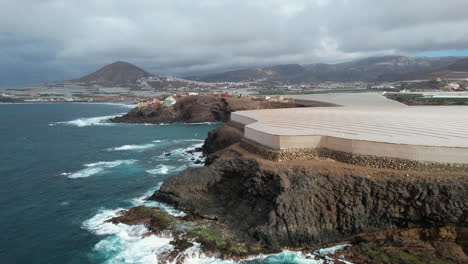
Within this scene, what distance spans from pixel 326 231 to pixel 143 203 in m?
13.2

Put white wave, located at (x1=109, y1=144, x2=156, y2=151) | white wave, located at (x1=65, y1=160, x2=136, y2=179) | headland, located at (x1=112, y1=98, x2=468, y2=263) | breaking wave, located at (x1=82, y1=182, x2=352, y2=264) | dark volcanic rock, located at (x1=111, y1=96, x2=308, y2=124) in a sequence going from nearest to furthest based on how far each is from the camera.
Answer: breaking wave, located at (x1=82, y1=182, x2=352, y2=264), headland, located at (x1=112, y1=98, x2=468, y2=263), white wave, located at (x1=65, y1=160, x2=136, y2=179), white wave, located at (x1=109, y1=144, x2=156, y2=151), dark volcanic rock, located at (x1=111, y1=96, x2=308, y2=124)

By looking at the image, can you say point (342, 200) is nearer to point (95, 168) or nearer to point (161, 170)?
point (161, 170)

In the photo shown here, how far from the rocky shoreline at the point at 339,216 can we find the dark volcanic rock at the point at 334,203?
0.05 m

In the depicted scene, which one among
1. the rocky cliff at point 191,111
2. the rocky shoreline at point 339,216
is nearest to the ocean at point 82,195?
the rocky shoreline at point 339,216

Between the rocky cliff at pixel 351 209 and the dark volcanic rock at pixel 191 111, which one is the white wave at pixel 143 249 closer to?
the rocky cliff at pixel 351 209

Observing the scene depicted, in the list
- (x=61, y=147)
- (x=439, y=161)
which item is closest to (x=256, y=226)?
(x=439, y=161)

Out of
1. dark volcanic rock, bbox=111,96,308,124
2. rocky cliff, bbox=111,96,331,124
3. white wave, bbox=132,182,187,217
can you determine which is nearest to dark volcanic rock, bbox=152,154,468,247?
white wave, bbox=132,182,187,217

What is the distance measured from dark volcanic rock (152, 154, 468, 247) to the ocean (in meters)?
1.87

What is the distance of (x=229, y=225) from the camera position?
1831 centimetres

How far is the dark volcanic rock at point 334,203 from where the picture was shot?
627 inches

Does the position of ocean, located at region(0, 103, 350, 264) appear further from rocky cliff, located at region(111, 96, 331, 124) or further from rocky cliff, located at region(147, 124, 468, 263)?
rocky cliff, located at region(111, 96, 331, 124)

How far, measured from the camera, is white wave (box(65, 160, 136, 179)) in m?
29.9

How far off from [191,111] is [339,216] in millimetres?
63873

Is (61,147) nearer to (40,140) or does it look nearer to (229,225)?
(40,140)
